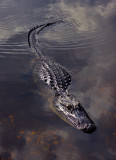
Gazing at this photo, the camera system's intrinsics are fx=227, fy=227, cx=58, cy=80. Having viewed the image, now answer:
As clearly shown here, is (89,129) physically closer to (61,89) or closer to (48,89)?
(61,89)

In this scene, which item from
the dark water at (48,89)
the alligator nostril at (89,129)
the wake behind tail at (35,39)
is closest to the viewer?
the dark water at (48,89)

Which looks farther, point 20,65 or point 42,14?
point 42,14

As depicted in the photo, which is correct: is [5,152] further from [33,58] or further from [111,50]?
[111,50]

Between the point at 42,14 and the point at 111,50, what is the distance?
3744 mm

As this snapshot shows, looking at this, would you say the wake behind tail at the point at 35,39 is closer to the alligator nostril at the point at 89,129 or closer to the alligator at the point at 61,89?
the alligator at the point at 61,89

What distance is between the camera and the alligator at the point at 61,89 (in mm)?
4614

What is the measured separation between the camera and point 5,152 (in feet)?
13.6

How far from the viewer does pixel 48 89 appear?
585 centimetres

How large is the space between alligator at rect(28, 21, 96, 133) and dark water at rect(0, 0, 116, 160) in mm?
153

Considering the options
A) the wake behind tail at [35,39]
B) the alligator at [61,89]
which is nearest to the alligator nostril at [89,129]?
the alligator at [61,89]

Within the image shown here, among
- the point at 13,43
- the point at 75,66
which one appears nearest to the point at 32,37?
the point at 13,43

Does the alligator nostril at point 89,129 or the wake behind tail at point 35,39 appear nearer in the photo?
the alligator nostril at point 89,129

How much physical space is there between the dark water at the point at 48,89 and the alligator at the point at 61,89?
0.15 m

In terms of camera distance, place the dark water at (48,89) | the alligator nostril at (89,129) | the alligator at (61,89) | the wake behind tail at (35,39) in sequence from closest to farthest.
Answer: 1. the dark water at (48,89)
2. the alligator nostril at (89,129)
3. the alligator at (61,89)
4. the wake behind tail at (35,39)
